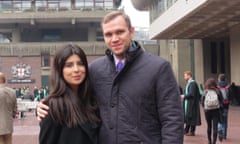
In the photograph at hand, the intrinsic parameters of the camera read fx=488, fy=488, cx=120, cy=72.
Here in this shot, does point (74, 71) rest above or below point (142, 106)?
above

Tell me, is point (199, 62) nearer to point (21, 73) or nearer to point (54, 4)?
point (21, 73)

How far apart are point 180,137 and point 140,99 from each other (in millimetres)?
330

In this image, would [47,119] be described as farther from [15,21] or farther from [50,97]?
[15,21]

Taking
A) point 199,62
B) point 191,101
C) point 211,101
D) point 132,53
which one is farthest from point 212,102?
point 199,62

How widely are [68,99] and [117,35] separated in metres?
0.49

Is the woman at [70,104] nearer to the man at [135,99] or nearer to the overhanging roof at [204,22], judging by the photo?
the man at [135,99]

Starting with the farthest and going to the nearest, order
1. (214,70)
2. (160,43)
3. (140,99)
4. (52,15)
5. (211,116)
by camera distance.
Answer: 1. (160,43)
2. (52,15)
3. (214,70)
4. (211,116)
5. (140,99)

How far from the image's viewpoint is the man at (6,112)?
328 inches

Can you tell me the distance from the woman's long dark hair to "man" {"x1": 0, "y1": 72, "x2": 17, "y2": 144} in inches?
219

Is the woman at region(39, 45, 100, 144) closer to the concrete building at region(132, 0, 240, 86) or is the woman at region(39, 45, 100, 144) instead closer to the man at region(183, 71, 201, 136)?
the man at region(183, 71, 201, 136)

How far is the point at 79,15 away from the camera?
54.4 m

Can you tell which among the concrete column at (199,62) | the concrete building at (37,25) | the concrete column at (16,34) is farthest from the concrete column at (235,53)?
the concrete column at (16,34)

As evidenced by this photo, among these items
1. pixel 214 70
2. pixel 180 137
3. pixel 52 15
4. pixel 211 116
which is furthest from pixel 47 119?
pixel 52 15

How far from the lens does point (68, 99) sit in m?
2.99
